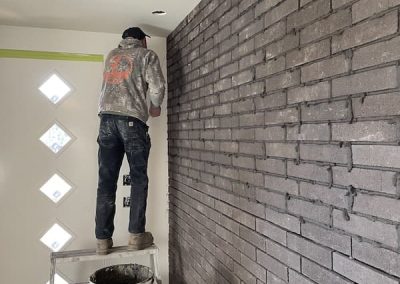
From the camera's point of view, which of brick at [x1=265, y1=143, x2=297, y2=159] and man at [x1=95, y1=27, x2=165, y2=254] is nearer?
brick at [x1=265, y1=143, x2=297, y2=159]

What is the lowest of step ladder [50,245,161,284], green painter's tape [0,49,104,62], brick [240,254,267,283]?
step ladder [50,245,161,284]

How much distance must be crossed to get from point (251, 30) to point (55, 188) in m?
2.34

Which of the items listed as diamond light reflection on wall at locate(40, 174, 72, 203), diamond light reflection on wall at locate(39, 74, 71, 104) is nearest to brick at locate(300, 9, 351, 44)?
diamond light reflection on wall at locate(39, 74, 71, 104)

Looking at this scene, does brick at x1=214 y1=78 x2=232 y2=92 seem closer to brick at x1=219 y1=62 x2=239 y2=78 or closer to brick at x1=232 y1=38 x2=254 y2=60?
brick at x1=219 y1=62 x2=239 y2=78

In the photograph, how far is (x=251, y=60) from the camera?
2.05 meters

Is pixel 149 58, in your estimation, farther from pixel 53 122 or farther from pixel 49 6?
pixel 53 122

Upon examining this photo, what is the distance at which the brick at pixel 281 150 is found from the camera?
167cm

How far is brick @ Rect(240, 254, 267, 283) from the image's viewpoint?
6.39ft

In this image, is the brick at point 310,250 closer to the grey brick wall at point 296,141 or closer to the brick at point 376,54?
the grey brick wall at point 296,141

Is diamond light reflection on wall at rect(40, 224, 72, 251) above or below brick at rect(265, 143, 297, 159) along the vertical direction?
below

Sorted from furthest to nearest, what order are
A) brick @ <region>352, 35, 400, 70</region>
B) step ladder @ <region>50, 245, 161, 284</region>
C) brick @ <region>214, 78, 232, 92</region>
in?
step ladder @ <region>50, 245, 161, 284</region>
brick @ <region>214, 78, 232, 92</region>
brick @ <region>352, 35, 400, 70</region>

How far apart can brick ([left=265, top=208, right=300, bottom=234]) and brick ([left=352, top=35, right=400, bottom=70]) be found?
0.70 metres

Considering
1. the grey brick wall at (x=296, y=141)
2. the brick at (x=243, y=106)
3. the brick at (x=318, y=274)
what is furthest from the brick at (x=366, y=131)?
the brick at (x=243, y=106)

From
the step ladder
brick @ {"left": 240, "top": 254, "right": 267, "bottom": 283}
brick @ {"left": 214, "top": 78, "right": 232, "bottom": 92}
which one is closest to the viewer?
brick @ {"left": 240, "top": 254, "right": 267, "bottom": 283}
